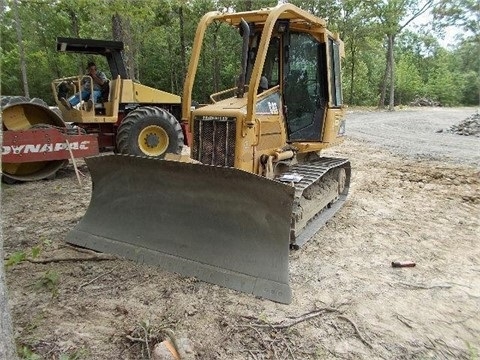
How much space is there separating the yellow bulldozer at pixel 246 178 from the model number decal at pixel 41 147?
8.20 ft

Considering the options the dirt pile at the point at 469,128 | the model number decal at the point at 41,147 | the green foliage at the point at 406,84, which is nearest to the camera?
the model number decal at the point at 41,147

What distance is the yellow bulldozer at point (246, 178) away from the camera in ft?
11.3

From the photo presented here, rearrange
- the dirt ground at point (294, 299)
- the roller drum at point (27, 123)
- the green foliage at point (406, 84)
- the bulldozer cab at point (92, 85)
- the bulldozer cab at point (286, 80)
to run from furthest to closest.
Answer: the green foliage at point (406, 84) < the bulldozer cab at point (92, 85) < the roller drum at point (27, 123) < the bulldozer cab at point (286, 80) < the dirt ground at point (294, 299)

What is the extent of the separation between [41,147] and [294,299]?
4698 millimetres

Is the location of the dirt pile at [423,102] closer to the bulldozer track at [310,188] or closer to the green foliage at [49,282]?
the bulldozer track at [310,188]

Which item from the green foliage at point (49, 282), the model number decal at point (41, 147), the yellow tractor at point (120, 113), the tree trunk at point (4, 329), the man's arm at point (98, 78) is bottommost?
the green foliage at point (49, 282)

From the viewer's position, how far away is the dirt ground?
2.65m

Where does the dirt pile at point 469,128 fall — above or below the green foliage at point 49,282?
above

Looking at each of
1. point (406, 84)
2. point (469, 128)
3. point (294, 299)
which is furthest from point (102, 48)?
point (406, 84)

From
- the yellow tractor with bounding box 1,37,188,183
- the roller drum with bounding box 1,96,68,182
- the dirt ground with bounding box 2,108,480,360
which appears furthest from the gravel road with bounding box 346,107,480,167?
the roller drum with bounding box 1,96,68,182

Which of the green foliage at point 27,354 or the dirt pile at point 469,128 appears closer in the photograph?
the green foliage at point 27,354

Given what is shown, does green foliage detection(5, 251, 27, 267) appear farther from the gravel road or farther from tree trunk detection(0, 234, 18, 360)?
the gravel road

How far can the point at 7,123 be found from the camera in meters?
6.54

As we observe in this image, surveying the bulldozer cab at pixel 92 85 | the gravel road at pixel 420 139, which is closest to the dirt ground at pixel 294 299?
the bulldozer cab at pixel 92 85
